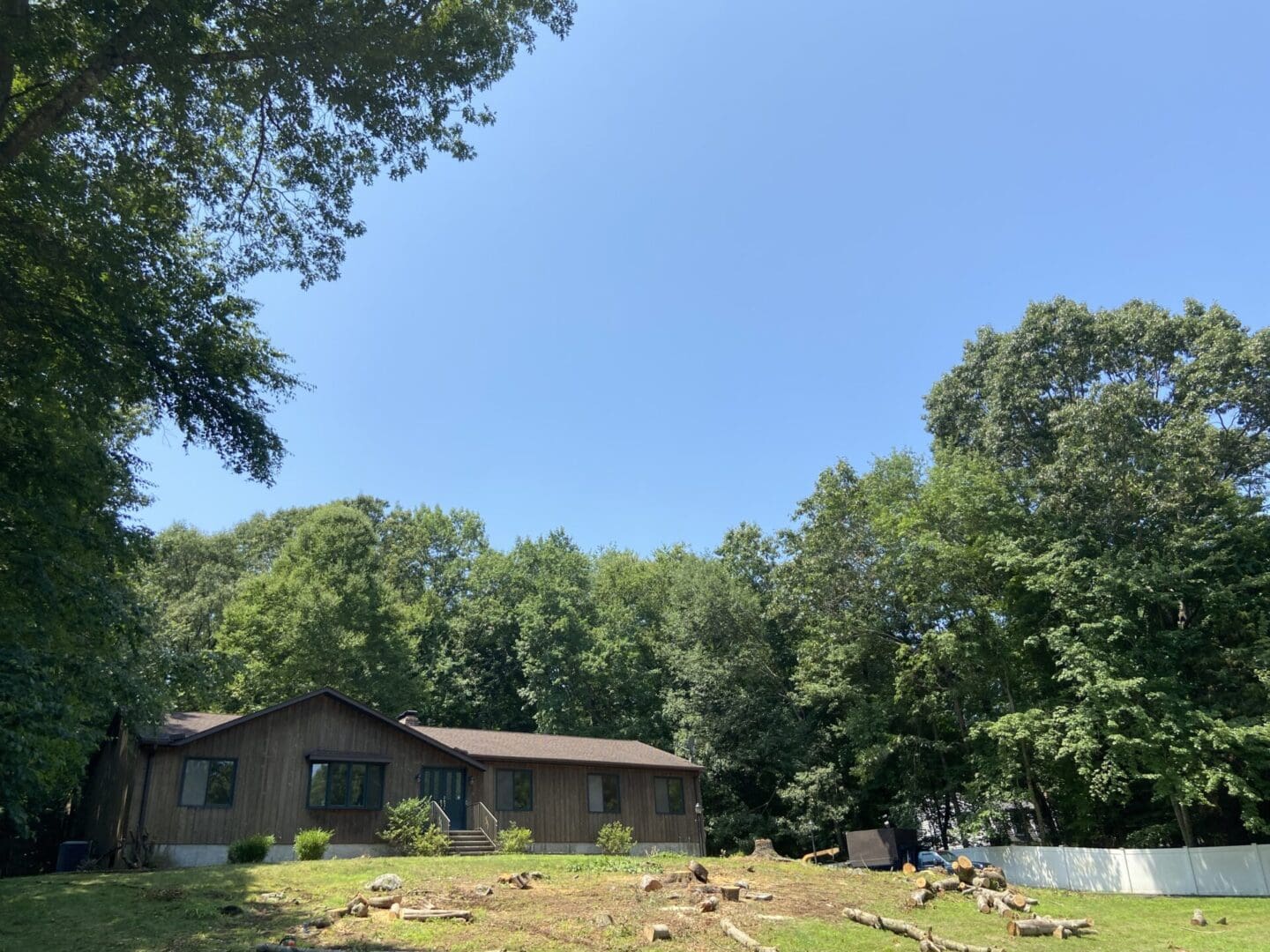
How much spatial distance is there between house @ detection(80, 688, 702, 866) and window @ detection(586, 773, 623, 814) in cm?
3

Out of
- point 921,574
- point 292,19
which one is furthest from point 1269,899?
point 292,19

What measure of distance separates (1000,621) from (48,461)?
26616mm

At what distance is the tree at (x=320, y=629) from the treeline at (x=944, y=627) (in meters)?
0.11

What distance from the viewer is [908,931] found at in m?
11.9

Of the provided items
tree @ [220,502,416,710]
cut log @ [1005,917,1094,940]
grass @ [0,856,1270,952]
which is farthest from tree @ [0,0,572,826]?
tree @ [220,502,416,710]

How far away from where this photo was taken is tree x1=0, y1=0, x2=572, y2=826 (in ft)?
33.1

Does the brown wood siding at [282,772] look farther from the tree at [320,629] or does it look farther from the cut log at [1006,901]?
the cut log at [1006,901]

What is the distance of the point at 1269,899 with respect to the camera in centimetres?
1850

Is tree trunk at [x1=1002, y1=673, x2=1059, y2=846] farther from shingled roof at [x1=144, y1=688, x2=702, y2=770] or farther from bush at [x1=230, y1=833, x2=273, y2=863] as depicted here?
bush at [x1=230, y1=833, x2=273, y2=863]

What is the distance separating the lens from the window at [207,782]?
20266mm

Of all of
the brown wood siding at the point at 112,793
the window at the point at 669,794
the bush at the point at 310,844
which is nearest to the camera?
the bush at the point at 310,844

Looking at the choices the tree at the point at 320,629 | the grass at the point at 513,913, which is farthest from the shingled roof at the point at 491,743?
the tree at the point at 320,629

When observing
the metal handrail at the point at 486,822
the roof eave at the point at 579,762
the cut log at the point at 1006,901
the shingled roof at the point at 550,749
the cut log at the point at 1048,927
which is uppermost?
the shingled roof at the point at 550,749

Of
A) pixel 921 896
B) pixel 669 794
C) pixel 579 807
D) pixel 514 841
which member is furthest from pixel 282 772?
pixel 921 896
